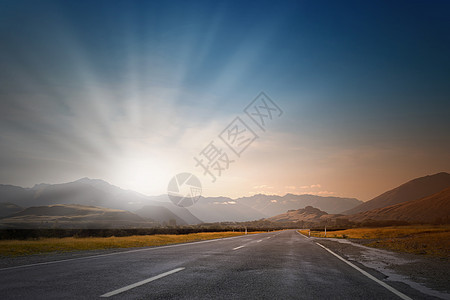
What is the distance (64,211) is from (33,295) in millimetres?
211172

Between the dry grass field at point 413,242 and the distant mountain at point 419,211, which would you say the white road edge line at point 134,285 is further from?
the distant mountain at point 419,211

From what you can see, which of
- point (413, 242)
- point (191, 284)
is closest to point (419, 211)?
point (413, 242)

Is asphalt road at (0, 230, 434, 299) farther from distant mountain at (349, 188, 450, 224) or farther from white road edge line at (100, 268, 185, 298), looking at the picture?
distant mountain at (349, 188, 450, 224)

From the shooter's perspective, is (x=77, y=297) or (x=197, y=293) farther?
(x=197, y=293)

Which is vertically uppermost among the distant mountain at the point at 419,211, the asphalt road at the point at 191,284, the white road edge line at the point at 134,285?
the distant mountain at the point at 419,211

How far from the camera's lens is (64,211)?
18588cm

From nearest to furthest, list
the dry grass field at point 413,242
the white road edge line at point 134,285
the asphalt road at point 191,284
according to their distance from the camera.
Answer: the white road edge line at point 134,285 < the asphalt road at point 191,284 < the dry grass field at point 413,242

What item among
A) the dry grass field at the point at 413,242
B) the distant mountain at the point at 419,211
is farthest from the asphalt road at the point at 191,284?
the distant mountain at the point at 419,211

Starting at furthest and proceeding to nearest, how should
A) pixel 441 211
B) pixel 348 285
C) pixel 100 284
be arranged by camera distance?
pixel 441 211
pixel 348 285
pixel 100 284

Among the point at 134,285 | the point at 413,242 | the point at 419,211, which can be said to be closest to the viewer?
the point at 134,285

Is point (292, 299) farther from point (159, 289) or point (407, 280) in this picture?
point (407, 280)

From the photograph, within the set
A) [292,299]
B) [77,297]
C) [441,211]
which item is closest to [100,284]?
[77,297]

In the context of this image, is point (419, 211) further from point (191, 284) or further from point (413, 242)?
point (191, 284)

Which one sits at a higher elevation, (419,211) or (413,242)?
(419,211)
